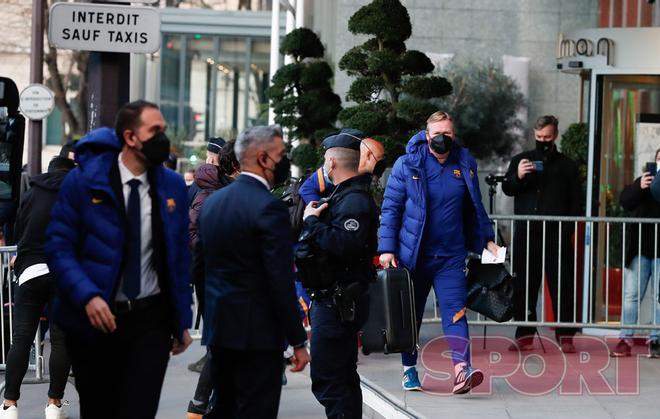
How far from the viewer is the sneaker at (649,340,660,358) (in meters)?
12.0

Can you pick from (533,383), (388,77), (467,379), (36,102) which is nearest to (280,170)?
(467,379)

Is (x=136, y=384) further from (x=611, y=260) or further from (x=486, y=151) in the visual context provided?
(x=486, y=151)

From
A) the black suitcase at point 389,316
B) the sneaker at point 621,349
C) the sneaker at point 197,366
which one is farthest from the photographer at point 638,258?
the black suitcase at point 389,316

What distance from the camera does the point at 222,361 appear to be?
6.31m

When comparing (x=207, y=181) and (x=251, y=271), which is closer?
(x=251, y=271)

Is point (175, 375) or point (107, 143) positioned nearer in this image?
point (107, 143)

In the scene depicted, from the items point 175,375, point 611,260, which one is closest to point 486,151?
point 611,260

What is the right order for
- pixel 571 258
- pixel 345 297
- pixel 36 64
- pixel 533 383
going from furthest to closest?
pixel 36 64 → pixel 571 258 → pixel 533 383 → pixel 345 297

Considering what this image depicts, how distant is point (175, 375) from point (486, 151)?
11808mm

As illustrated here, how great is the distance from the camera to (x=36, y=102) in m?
25.3

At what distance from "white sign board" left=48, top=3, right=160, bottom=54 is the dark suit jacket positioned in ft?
11.0

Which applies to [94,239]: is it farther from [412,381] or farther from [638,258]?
[638,258]

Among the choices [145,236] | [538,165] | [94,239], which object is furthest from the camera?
[538,165]

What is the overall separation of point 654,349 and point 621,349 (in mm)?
322
